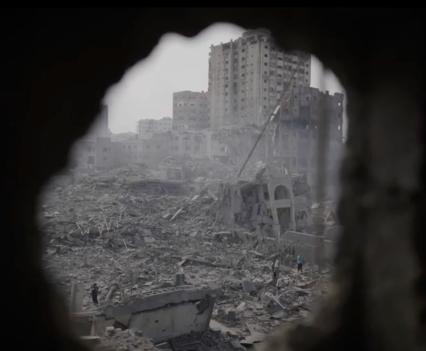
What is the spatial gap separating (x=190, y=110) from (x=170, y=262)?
6430 cm

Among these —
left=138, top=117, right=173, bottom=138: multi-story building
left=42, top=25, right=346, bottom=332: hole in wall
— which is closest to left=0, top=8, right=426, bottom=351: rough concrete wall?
left=42, top=25, right=346, bottom=332: hole in wall

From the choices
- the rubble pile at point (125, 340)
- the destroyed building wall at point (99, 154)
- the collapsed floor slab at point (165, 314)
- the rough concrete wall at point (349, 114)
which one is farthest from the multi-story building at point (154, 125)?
the rough concrete wall at point (349, 114)

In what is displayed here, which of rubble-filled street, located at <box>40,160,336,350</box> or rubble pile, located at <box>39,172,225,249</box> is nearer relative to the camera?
rubble-filled street, located at <box>40,160,336,350</box>

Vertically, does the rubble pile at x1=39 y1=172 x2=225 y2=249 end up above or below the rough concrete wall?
below

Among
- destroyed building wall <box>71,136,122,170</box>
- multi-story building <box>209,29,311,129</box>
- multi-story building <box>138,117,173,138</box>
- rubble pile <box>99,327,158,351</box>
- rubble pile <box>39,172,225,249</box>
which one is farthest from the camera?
multi-story building <box>138,117,173,138</box>

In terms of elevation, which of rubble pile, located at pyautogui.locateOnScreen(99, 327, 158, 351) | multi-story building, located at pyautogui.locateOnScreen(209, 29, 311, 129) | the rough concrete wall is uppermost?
multi-story building, located at pyautogui.locateOnScreen(209, 29, 311, 129)

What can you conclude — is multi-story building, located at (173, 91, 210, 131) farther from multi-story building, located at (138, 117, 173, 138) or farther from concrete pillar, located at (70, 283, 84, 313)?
concrete pillar, located at (70, 283, 84, 313)

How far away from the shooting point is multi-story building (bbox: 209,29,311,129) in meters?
67.1

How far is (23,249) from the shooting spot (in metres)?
4.49

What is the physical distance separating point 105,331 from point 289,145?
35.7 meters

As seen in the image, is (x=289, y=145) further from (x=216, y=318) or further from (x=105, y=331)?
(x=105, y=331)

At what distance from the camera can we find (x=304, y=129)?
41.7 m

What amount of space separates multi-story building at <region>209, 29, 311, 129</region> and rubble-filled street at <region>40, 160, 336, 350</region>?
37.4 m

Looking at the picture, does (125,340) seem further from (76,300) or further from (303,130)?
(303,130)
